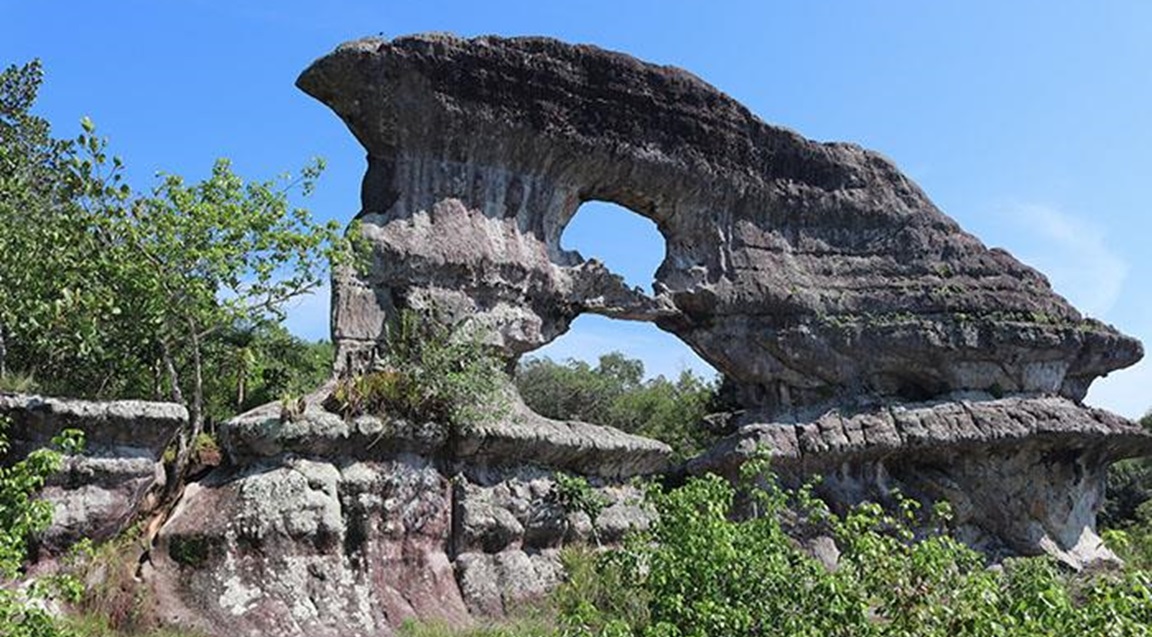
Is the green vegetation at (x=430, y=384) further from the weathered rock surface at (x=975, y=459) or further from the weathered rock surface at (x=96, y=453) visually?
the weathered rock surface at (x=975, y=459)

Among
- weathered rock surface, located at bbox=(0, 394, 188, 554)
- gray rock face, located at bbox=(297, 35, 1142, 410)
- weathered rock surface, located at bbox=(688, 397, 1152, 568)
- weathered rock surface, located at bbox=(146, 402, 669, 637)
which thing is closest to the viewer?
weathered rock surface, located at bbox=(0, 394, 188, 554)

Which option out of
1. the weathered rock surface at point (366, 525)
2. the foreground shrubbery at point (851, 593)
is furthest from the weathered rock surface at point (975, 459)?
the foreground shrubbery at point (851, 593)

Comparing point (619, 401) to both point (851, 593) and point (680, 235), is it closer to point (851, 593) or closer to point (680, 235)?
point (680, 235)

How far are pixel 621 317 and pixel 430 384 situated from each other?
20.4 feet

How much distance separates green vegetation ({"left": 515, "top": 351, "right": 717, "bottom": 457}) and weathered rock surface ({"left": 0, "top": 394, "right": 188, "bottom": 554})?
1549cm

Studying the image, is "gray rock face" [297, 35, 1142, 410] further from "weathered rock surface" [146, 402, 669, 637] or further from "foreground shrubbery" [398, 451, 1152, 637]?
"foreground shrubbery" [398, 451, 1152, 637]

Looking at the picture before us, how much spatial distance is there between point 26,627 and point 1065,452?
18.9 meters

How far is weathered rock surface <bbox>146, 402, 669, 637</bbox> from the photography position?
10.3 metres

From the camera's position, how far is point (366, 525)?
11656 mm

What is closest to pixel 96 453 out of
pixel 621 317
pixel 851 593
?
pixel 851 593

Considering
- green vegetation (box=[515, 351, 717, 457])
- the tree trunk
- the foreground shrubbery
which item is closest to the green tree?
the tree trunk

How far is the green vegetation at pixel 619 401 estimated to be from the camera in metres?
27.2

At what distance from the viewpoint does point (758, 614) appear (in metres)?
6.13

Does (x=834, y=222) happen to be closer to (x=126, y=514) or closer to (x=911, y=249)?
(x=911, y=249)
